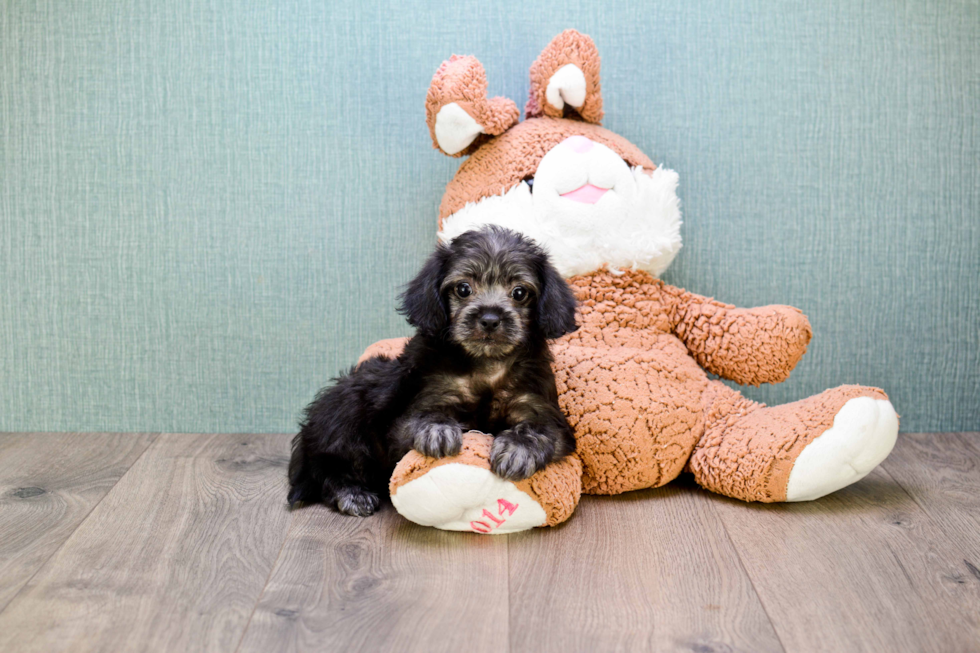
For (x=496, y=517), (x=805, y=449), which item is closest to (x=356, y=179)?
(x=496, y=517)

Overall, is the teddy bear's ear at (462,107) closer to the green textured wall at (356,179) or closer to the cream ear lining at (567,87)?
the cream ear lining at (567,87)

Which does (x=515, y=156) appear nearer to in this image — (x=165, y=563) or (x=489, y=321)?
(x=489, y=321)

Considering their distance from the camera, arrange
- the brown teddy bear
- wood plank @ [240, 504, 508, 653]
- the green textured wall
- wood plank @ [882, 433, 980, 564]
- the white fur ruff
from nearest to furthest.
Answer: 1. wood plank @ [240, 504, 508, 653]
2. wood plank @ [882, 433, 980, 564]
3. the brown teddy bear
4. the white fur ruff
5. the green textured wall

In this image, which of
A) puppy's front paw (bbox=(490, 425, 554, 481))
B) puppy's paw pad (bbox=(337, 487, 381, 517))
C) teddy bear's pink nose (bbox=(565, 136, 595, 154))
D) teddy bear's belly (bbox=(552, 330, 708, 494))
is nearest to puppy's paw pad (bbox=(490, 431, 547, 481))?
puppy's front paw (bbox=(490, 425, 554, 481))

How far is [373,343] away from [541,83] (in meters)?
0.94

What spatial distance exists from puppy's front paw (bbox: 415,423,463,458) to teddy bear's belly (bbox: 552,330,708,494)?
406 millimetres

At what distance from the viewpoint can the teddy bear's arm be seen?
85.0 inches

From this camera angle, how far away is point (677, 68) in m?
2.53

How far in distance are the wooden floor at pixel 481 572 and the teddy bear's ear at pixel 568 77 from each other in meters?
1.08

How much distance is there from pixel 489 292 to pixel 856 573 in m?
0.98

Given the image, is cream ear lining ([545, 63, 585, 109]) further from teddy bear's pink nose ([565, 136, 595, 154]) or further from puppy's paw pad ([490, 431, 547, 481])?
puppy's paw pad ([490, 431, 547, 481])

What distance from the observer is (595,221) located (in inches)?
84.4

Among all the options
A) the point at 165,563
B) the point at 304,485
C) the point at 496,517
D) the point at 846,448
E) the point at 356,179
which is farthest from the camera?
the point at 356,179

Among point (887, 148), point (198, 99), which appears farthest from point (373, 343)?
point (887, 148)
